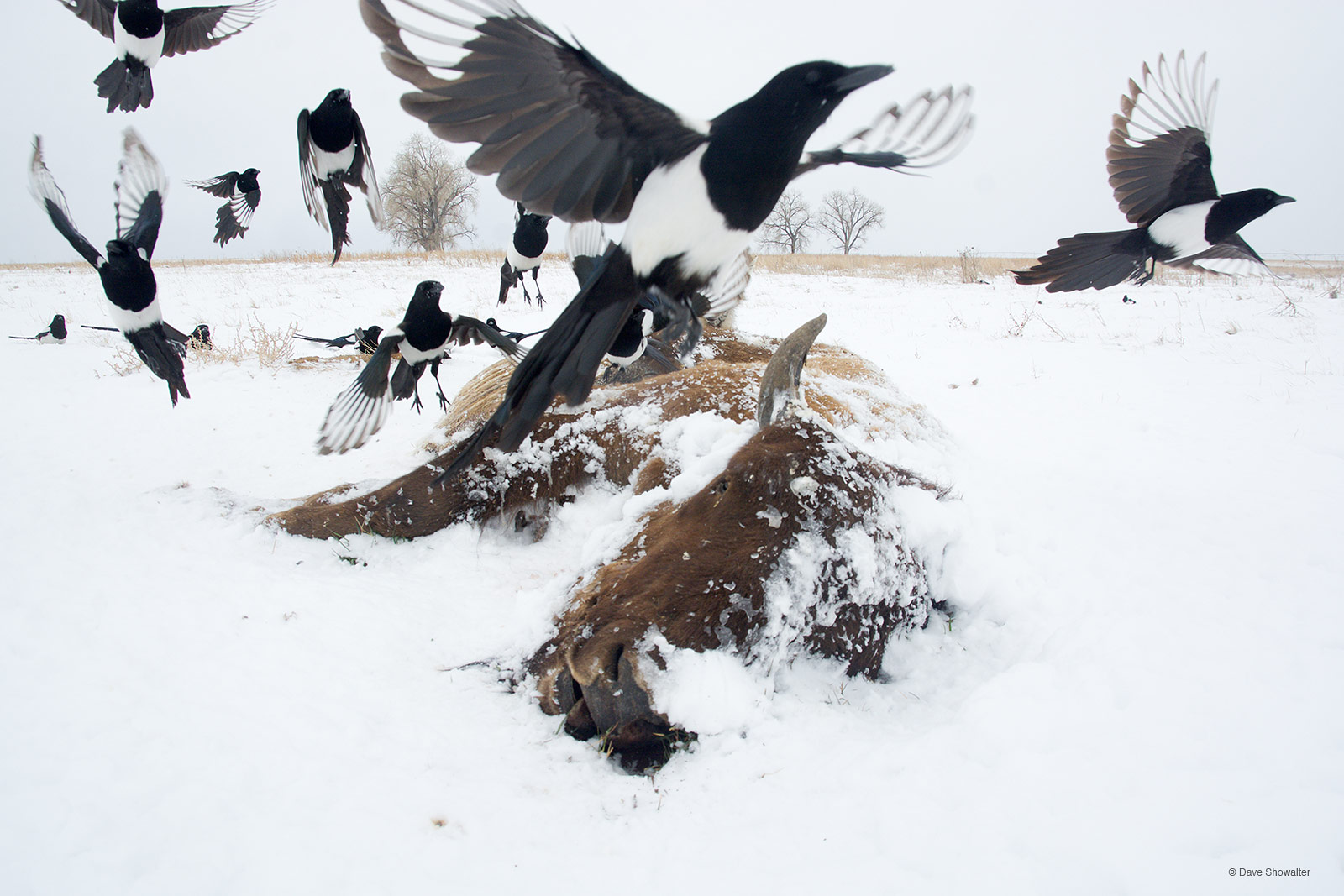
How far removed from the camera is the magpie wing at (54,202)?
2.74 m

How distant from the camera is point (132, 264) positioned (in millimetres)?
2684

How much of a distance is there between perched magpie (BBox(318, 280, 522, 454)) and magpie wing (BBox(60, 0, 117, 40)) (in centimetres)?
197

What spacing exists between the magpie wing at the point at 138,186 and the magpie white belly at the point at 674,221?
2860 mm

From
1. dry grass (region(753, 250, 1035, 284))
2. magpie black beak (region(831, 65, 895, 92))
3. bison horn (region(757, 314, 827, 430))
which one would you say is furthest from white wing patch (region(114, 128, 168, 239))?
dry grass (region(753, 250, 1035, 284))

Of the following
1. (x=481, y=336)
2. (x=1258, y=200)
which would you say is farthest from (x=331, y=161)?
(x=1258, y=200)

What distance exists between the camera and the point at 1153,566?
2.61m

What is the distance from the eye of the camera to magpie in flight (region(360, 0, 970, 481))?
4.40ft

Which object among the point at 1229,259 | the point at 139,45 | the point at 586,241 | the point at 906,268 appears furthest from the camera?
the point at 906,268

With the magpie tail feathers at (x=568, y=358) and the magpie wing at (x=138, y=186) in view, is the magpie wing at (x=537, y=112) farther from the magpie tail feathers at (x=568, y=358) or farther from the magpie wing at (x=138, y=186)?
the magpie wing at (x=138, y=186)

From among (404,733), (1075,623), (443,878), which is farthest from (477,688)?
(1075,623)

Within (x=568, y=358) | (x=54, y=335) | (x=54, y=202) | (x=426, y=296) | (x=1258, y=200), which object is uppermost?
(x=1258, y=200)

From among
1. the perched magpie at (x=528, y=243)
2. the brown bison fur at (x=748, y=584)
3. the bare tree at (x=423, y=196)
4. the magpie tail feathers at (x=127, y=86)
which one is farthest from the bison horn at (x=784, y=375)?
the bare tree at (x=423, y=196)

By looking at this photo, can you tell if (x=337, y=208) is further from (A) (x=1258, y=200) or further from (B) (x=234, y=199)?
(A) (x=1258, y=200)

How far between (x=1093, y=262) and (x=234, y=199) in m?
5.22
